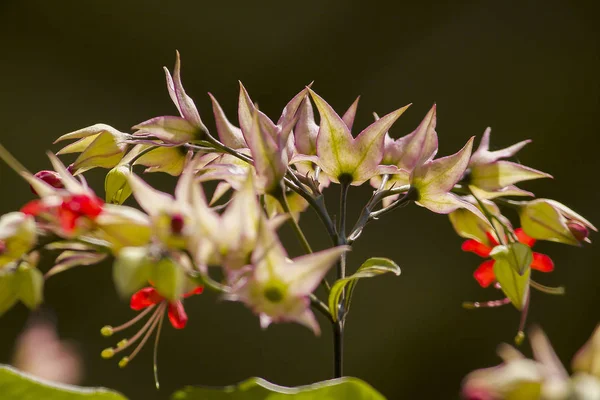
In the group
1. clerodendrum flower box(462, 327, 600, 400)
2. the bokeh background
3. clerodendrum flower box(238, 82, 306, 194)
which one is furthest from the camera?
the bokeh background

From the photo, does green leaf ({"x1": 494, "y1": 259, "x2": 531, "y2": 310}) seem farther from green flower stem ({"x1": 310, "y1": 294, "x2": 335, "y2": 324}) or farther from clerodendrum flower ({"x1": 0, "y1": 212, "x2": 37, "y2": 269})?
clerodendrum flower ({"x1": 0, "y1": 212, "x2": 37, "y2": 269})

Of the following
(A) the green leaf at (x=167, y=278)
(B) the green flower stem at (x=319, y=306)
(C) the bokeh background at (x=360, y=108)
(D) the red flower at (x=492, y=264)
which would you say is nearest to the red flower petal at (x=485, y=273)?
(D) the red flower at (x=492, y=264)

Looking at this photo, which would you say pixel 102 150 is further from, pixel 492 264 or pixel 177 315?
pixel 492 264

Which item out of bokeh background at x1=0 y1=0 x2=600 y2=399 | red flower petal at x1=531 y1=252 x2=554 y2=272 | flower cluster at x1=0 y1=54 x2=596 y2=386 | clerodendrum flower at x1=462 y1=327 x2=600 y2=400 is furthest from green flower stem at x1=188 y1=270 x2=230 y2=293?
bokeh background at x1=0 y1=0 x2=600 y2=399

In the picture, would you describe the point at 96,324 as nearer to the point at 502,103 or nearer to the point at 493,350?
the point at 493,350

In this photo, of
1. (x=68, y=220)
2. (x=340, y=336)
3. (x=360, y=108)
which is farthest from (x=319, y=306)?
(x=360, y=108)

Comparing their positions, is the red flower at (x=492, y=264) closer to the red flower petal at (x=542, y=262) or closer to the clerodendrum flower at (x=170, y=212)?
the red flower petal at (x=542, y=262)
